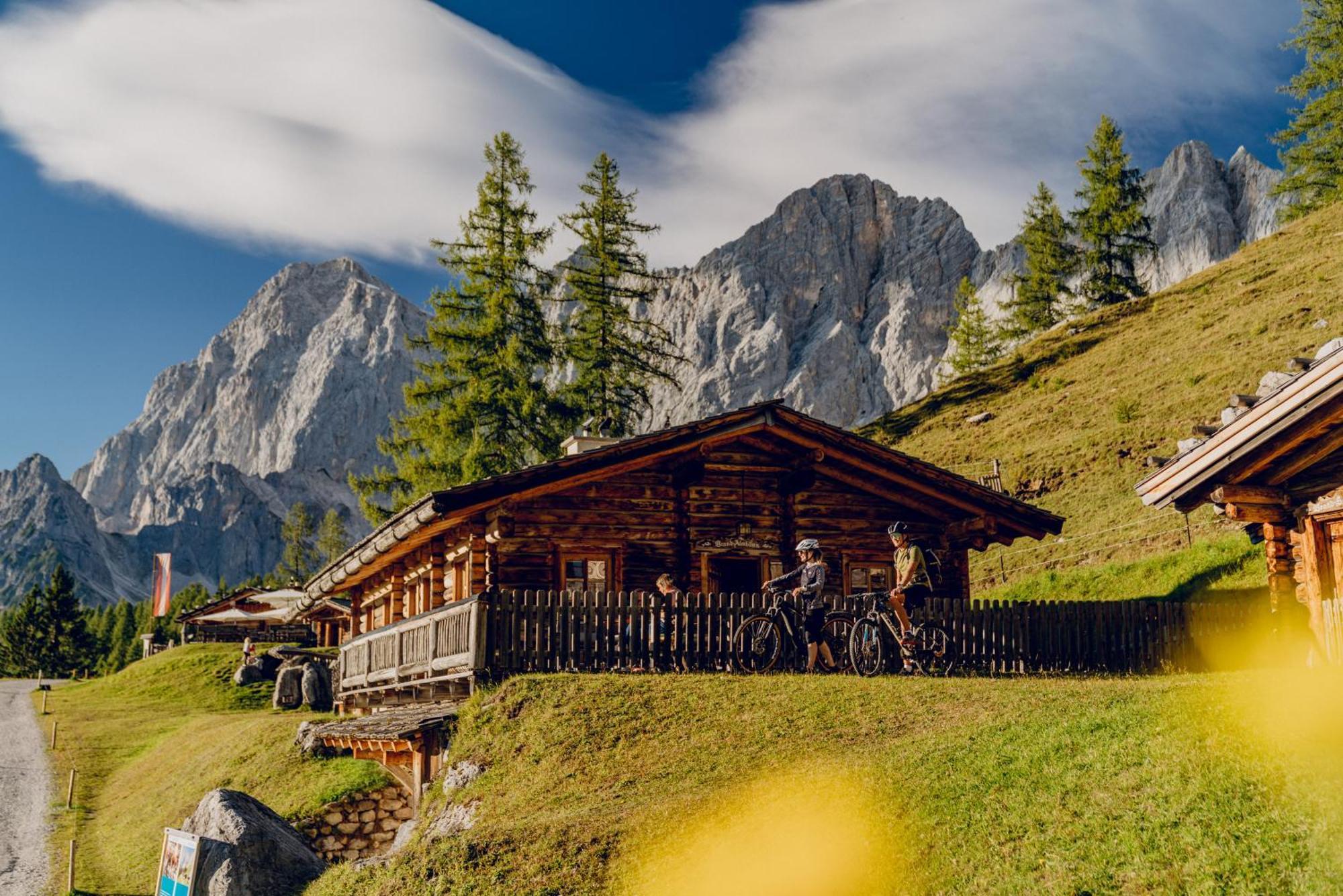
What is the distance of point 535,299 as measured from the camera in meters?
43.7

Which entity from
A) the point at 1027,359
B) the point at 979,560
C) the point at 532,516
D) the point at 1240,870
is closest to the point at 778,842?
the point at 1240,870

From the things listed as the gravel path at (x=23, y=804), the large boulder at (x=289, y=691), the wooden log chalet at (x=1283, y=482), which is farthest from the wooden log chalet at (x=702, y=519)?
the large boulder at (x=289, y=691)

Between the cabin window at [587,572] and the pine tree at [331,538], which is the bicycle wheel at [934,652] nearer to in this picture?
the cabin window at [587,572]

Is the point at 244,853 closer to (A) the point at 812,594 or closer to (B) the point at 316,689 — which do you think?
(A) the point at 812,594

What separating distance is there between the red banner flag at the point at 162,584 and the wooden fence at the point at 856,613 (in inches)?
2509

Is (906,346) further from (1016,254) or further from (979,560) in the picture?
(979,560)

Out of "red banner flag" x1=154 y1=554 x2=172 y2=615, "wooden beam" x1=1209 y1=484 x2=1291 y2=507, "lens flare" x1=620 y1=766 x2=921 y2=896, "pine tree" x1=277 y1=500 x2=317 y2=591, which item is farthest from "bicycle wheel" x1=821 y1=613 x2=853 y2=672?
"pine tree" x1=277 y1=500 x2=317 y2=591

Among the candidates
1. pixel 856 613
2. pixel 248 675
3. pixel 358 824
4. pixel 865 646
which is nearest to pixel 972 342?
pixel 248 675

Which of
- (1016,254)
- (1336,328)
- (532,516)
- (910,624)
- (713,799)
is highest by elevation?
(1016,254)

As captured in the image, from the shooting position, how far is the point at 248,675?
4519 cm

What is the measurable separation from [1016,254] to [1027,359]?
121396 mm

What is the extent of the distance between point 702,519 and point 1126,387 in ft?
101

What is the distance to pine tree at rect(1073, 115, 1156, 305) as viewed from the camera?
69250 mm

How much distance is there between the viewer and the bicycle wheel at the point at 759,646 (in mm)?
19297
